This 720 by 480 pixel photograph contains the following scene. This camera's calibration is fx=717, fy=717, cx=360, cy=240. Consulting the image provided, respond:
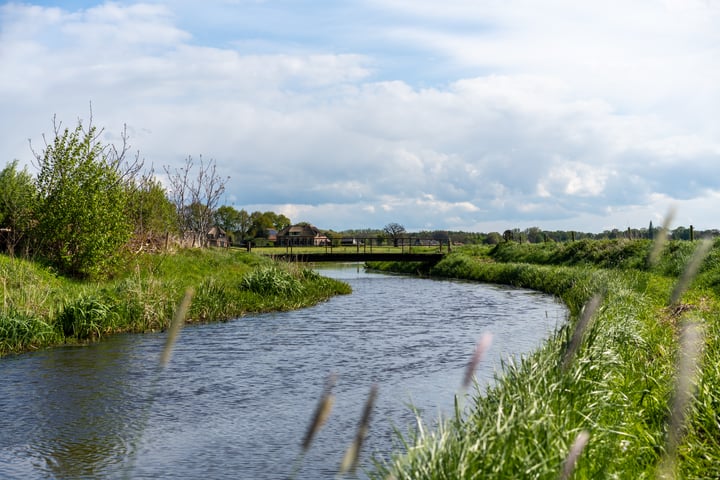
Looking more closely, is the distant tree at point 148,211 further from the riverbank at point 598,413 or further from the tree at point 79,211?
the riverbank at point 598,413

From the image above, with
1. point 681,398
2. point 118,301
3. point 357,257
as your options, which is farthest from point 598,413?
point 357,257

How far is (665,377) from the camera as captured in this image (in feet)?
30.3

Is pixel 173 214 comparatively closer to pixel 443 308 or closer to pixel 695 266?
pixel 443 308

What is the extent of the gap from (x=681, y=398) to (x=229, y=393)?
9648 millimetres

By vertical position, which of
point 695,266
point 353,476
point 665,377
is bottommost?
point 353,476

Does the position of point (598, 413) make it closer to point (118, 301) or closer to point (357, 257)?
point (118, 301)

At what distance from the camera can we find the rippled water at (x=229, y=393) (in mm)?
8977

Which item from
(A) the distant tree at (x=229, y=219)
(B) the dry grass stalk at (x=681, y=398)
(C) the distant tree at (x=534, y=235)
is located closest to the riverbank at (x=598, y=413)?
(B) the dry grass stalk at (x=681, y=398)

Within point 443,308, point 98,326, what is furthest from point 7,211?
point 443,308

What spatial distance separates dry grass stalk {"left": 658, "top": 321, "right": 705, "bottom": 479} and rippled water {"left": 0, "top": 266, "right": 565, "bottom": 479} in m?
2.00

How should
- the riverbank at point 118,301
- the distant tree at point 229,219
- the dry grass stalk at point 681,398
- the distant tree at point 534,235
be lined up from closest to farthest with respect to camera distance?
the dry grass stalk at point 681,398 → the riverbank at point 118,301 → the distant tree at point 534,235 → the distant tree at point 229,219

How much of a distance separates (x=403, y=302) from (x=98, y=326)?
48.0 ft

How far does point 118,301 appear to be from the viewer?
1944cm

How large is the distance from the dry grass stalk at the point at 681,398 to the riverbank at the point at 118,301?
720 cm
